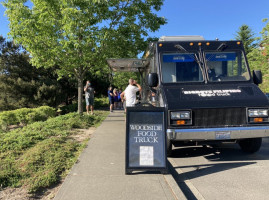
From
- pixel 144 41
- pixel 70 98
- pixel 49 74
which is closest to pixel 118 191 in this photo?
pixel 144 41

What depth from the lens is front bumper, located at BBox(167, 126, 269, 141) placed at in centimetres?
495

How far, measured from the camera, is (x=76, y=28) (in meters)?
9.31

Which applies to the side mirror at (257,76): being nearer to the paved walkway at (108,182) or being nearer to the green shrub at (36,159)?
the paved walkway at (108,182)

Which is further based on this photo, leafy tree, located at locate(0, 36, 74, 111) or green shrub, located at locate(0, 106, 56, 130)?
leafy tree, located at locate(0, 36, 74, 111)

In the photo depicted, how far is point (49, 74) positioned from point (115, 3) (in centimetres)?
1374

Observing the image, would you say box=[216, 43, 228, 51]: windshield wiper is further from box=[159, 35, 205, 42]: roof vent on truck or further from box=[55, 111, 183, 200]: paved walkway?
box=[55, 111, 183, 200]: paved walkway

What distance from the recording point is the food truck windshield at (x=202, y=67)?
233 inches

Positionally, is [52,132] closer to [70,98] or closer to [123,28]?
[123,28]

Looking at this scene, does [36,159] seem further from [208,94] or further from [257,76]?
[257,76]

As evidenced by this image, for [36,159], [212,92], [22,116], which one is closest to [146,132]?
[212,92]

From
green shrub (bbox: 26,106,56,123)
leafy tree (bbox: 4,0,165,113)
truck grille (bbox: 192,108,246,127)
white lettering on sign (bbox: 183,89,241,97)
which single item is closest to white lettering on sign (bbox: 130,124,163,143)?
truck grille (bbox: 192,108,246,127)

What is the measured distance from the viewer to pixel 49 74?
852 inches

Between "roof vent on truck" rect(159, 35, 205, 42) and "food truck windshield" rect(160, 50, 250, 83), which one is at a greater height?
"roof vent on truck" rect(159, 35, 205, 42)

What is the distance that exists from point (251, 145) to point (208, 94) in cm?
192
